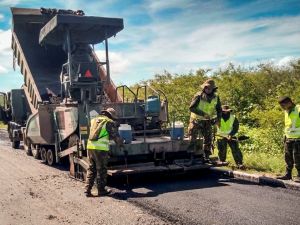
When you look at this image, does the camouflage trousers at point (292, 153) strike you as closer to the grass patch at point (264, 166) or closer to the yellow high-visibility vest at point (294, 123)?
the yellow high-visibility vest at point (294, 123)

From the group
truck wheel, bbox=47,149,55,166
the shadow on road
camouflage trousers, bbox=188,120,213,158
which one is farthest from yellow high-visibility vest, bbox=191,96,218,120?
truck wheel, bbox=47,149,55,166

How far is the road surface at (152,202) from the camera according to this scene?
5.14 m

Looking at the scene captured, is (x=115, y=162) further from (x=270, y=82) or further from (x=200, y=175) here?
A: (x=270, y=82)

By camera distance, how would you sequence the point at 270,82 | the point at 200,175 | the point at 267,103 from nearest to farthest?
the point at 200,175
the point at 267,103
the point at 270,82

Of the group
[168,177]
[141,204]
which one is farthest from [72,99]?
[141,204]

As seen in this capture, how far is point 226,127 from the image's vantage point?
8.48m

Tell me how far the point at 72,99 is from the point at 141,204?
3.88 metres

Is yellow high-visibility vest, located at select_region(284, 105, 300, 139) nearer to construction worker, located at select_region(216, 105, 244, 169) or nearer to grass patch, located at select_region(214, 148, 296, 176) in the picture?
grass patch, located at select_region(214, 148, 296, 176)

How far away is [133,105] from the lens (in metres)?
8.62

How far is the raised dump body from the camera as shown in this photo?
11.1m

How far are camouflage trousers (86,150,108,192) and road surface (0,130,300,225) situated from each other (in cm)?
24

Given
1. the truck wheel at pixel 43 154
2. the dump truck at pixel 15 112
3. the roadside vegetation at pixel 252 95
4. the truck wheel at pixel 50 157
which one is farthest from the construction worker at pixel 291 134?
the dump truck at pixel 15 112

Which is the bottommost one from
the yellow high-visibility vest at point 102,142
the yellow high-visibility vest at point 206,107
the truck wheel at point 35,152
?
the truck wheel at point 35,152

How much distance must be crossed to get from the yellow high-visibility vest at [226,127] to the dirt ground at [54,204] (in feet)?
10.2
